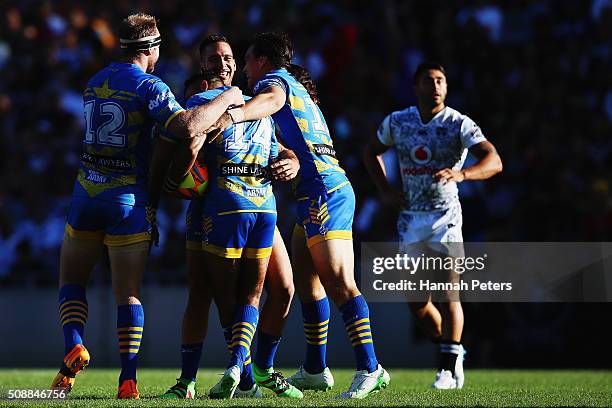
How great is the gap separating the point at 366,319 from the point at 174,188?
5.44 ft

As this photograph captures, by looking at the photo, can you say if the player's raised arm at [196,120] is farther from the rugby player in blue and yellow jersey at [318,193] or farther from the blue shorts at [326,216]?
the blue shorts at [326,216]

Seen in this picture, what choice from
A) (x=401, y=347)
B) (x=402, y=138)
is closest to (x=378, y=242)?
(x=401, y=347)

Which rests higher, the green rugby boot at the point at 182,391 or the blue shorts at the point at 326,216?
the blue shorts at the point at 326,216

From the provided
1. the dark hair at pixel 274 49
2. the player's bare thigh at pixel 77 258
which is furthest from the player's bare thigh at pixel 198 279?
the dark hair at pixel 274 49

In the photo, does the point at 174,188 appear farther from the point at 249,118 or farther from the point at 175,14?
the point at 175,14

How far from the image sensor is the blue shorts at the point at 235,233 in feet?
25.1

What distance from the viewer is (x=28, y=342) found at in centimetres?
1505

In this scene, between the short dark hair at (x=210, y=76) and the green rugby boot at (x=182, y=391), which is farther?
the short dark hair at (x=210, y=76)

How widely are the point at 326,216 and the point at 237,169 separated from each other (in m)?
0.75

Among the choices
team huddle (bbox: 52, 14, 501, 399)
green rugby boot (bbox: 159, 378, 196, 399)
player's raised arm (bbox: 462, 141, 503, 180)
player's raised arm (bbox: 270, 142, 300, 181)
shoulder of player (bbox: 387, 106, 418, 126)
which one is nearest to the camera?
team huddle (bbox: 52, 14, 501, 399)

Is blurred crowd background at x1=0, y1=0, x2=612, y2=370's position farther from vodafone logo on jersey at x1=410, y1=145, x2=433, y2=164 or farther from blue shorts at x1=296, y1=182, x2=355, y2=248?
blue shorts at x1=296, y1=182, x2=355, y2=248

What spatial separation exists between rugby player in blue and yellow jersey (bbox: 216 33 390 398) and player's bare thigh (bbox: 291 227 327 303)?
0.04m

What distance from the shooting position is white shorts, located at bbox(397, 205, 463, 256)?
32.4 ft

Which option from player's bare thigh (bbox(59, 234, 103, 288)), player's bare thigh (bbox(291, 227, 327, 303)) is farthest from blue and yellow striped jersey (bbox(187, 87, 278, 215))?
player's bare thigh (bbox(59, 234, 103, 288))
